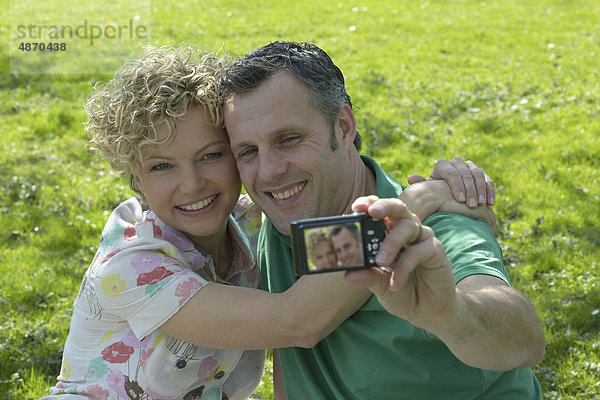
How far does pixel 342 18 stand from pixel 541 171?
783 cm

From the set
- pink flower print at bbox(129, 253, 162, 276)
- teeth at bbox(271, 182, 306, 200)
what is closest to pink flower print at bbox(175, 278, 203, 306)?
pink flower print at bbox(129, 253, 162, 276)

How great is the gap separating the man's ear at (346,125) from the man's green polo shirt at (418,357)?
0.43 metres

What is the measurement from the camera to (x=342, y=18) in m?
13.8

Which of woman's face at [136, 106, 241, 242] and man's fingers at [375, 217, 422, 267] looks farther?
woman's face at [136, 106, 241, 242]

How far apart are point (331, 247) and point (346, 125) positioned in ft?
4.84

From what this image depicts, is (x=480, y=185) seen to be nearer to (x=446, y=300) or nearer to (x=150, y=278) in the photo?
(x=446, y=300)

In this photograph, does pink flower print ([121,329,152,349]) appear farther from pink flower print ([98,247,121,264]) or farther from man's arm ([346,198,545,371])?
man's arm ([346,198,545,371])

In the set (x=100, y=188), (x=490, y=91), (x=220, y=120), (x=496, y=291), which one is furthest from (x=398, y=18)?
(x=496, y=291)

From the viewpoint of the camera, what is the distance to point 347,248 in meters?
1.83

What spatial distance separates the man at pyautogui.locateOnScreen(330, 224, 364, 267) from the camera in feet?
5.99

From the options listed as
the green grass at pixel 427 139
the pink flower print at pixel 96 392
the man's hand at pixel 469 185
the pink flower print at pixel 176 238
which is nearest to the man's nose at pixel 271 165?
the pink flower print at pixel 176 238

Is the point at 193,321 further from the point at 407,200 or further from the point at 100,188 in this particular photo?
the point at 100,188

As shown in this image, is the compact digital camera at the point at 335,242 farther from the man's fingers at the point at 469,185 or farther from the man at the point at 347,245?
the man's fingers at the point at 469,185

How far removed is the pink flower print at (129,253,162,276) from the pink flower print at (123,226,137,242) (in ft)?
0.45
